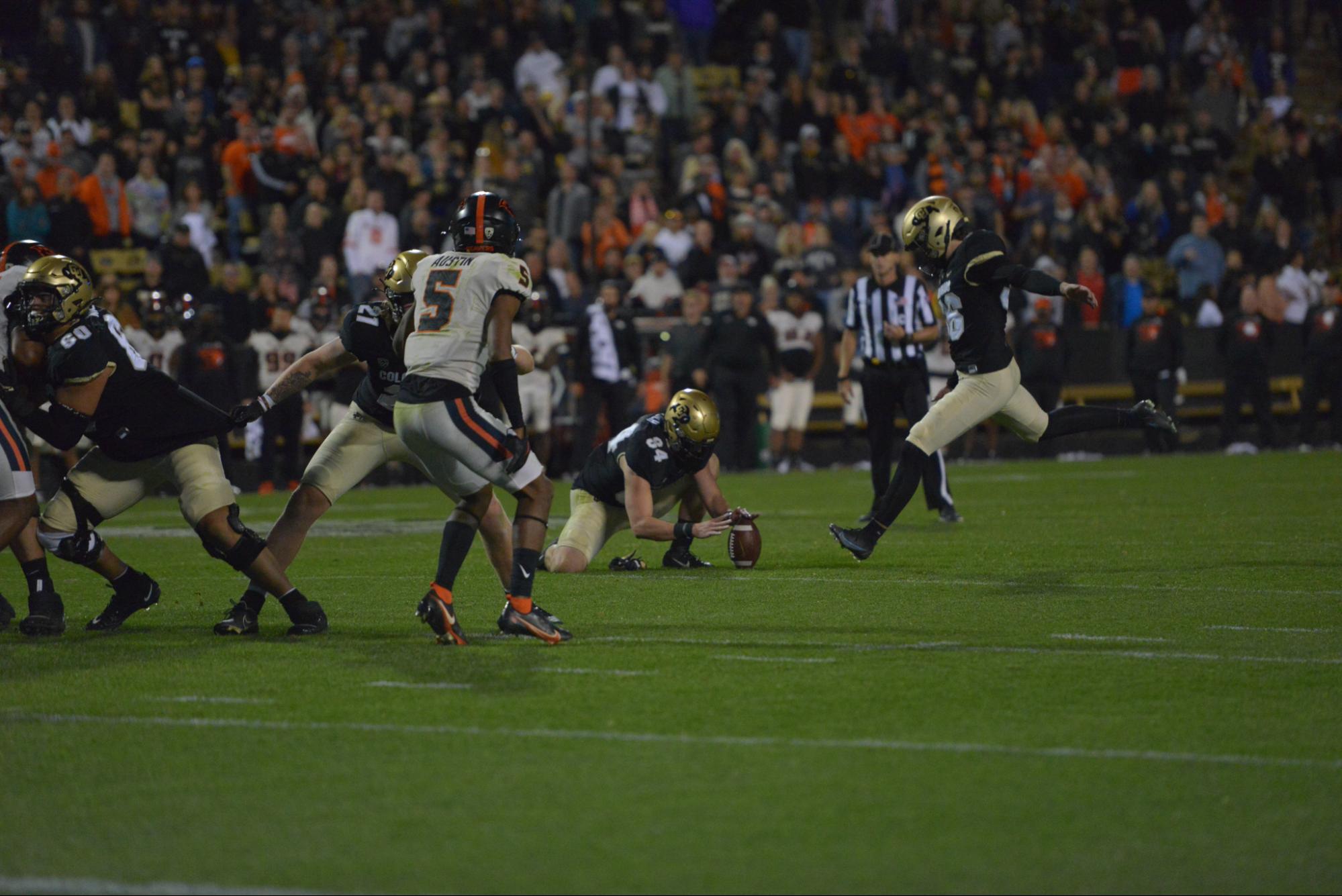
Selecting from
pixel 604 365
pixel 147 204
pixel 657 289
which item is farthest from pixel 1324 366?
pixel 147 204

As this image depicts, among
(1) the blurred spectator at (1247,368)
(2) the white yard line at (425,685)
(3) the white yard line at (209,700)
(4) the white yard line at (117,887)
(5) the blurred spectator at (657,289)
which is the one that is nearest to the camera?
(4) the white yard line at (117,887)

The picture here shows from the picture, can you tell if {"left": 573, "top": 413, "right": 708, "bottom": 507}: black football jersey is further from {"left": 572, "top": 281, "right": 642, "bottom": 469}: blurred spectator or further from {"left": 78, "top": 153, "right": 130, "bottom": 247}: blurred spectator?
{"left": 78, "top": 153, "right": 130, "bottom": 247}: blurred spectator

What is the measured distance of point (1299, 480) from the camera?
15.6 metres

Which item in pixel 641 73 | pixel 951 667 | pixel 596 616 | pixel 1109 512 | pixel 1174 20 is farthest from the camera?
pixel 1174 20

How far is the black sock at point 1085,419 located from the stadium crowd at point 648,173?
346 inches

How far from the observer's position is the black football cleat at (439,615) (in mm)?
7004

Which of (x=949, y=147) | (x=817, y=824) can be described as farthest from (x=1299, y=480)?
(x=817, y=824)

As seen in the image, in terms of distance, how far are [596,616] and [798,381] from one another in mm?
11432

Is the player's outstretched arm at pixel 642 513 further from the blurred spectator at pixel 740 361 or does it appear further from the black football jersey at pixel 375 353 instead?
the blurred spectator at pixel 740 361

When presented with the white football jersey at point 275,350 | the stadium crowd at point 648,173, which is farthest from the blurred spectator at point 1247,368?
the white football jersey at point 275,350

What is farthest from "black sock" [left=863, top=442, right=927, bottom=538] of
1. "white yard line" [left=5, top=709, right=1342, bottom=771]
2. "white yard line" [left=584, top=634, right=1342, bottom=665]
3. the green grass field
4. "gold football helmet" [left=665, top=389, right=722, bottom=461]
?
"white yard line" [left=5, top=709, right=1342, bottom=771]

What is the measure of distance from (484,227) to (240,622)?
75.7 inches

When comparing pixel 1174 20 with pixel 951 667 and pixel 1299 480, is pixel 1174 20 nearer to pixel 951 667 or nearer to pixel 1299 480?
pixel 1299 480

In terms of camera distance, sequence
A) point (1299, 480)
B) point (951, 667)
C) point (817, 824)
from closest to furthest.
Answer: point (817, 824), point (951, 667), point (1299, 480)
